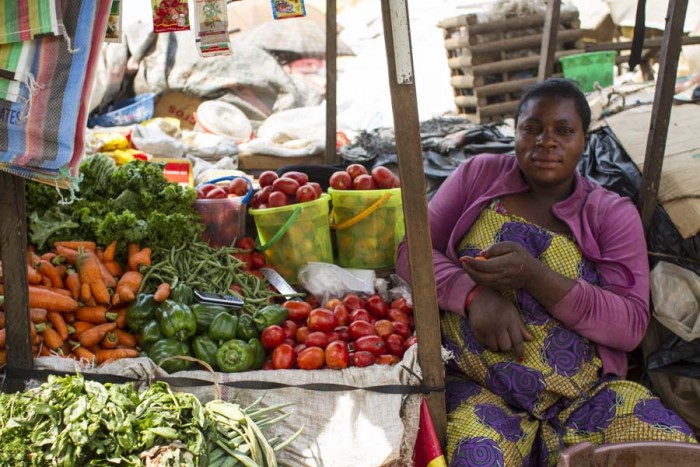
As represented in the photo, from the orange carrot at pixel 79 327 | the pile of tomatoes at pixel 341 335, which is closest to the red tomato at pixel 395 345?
the pile of tomatoes at pixel 341 335

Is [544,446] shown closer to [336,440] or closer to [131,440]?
[336,440]

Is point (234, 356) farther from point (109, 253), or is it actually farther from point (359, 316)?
point (109, 253)

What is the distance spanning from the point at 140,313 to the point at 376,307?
0.95 metres

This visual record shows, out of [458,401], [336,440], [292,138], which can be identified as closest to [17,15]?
[336,440]

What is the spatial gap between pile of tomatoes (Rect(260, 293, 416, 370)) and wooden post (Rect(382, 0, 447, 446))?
25cm

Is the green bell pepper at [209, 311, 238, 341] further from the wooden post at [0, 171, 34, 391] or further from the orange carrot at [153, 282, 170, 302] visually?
the wooden post at [0, 171, 34, 391]

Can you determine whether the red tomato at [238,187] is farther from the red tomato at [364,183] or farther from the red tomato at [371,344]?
the red tomato at [371,344]

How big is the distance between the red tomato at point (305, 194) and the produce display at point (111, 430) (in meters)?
1.65

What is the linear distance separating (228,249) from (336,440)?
1277mm

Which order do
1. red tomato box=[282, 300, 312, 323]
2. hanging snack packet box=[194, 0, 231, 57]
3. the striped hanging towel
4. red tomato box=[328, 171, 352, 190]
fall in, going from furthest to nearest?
red tomato box=[328, 171, 352, 190] < hanging snack packet box=[194, 0, 231, 57] < red tomato box=[282, 300, 312, 323] < the striped hanging towel

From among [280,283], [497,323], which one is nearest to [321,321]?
[280,283]

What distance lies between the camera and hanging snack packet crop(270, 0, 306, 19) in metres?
3.85

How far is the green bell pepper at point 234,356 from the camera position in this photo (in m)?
2.81

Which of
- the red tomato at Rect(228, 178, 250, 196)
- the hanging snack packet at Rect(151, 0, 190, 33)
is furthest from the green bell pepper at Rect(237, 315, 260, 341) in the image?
the hanging snack packet at Rect(151, 0, 190, 33)
